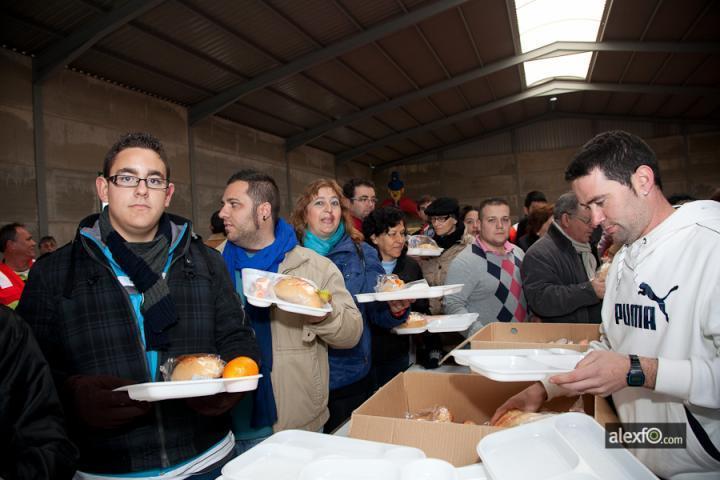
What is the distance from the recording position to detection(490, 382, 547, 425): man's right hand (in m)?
1.57

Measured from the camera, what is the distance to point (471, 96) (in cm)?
1299

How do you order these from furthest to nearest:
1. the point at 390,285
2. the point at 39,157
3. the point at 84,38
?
the point at 39,157
the point at 84,38
the point at 390,285

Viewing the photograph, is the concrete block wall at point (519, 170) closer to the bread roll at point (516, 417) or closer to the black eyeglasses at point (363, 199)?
the black eyeglasses at point (363, 199)

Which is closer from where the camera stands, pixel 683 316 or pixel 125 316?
pixel 683 316

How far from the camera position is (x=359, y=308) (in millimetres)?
2672

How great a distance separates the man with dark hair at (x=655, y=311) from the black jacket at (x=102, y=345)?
44.9 inches

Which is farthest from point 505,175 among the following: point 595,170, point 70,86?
point 595,170

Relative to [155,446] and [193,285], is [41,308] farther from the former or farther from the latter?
[155,446]

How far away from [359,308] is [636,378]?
1.60 m

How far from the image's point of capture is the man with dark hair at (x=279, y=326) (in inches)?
80.1

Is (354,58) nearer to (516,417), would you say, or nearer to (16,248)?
(16,248)

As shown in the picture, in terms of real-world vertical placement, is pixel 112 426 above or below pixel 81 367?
below

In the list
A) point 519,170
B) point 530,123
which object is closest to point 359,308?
point 519,170

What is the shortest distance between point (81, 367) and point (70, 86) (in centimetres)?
682
